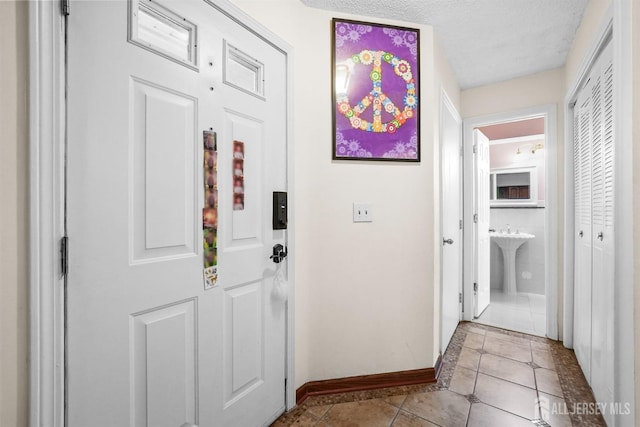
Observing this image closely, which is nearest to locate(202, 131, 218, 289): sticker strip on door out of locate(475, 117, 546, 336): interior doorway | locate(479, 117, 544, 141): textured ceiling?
locate(475, 117, 546, 336): interior doorway

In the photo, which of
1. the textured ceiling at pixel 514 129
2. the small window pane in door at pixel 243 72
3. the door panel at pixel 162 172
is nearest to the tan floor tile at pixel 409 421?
the door panel at pixel 162 172

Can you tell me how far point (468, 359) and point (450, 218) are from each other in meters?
1.11

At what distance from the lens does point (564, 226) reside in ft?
7.82

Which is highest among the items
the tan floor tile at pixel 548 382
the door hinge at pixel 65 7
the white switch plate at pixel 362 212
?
the door hinge at pixel 65 7

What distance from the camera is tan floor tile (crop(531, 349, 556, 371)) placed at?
2.09m

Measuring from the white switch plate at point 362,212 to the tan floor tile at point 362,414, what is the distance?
1098 millimetres

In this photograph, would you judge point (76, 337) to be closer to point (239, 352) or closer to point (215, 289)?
point (215, 289)

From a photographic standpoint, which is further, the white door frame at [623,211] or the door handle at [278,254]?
the door handle at [278,254]

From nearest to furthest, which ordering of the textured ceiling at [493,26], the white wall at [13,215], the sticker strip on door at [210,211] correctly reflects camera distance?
the white wall at [13,215] < the sticker strip on door at [210,211] < the textured ceiling at [493,26]

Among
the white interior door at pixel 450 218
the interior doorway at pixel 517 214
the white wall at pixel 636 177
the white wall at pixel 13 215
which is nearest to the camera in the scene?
the white wall at pixel 13 215

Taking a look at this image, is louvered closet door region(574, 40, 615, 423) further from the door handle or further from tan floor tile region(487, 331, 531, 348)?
the door handle

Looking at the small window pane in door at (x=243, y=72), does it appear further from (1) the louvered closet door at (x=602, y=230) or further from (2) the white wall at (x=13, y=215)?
(1) the louvered closet door at (x=602, y=230)

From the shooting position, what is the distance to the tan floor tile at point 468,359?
2102 mm

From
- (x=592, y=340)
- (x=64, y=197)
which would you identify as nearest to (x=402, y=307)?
(x=592, y=340)
